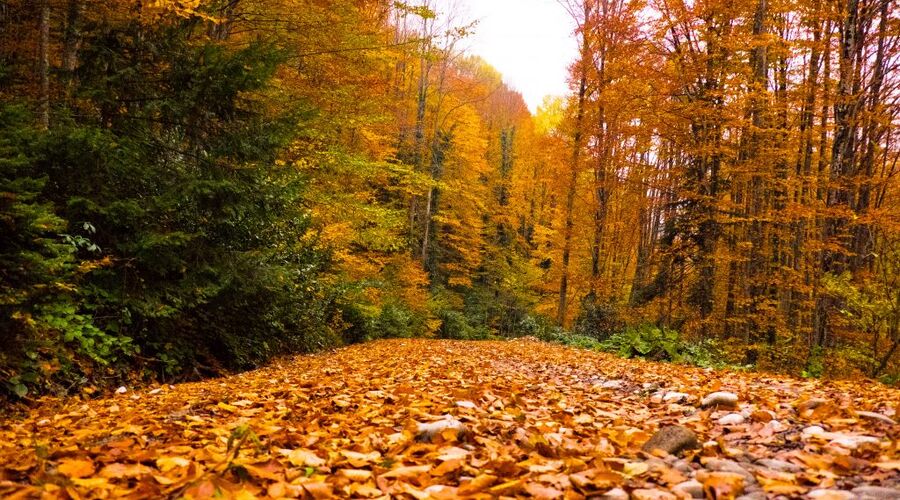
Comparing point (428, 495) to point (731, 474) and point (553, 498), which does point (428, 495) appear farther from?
point (731, 474)

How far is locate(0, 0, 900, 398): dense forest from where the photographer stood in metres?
4.87

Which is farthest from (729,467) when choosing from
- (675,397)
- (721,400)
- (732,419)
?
(675,397)

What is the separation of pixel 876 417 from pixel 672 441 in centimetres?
120

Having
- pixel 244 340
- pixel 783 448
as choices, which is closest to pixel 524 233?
pixel 244 340

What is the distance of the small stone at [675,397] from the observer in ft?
12.1

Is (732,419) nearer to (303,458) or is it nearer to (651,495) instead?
(651,495)

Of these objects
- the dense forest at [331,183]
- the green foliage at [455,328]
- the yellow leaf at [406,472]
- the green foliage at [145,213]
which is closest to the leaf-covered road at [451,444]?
the yellow leaf at [406,472]

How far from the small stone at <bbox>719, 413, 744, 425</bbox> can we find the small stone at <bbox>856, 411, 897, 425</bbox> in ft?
1.82

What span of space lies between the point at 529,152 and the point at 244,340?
25.0 meters

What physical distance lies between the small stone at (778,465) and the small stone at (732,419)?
75cm

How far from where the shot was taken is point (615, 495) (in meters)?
1.66

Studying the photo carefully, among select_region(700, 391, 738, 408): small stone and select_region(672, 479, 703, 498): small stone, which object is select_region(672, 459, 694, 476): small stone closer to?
select_region(672, 479, 703, 498): small stone

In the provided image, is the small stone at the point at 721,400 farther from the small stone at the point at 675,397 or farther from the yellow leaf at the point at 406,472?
the yellow leaf at the point at 406,472

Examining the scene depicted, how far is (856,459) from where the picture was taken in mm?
1922
